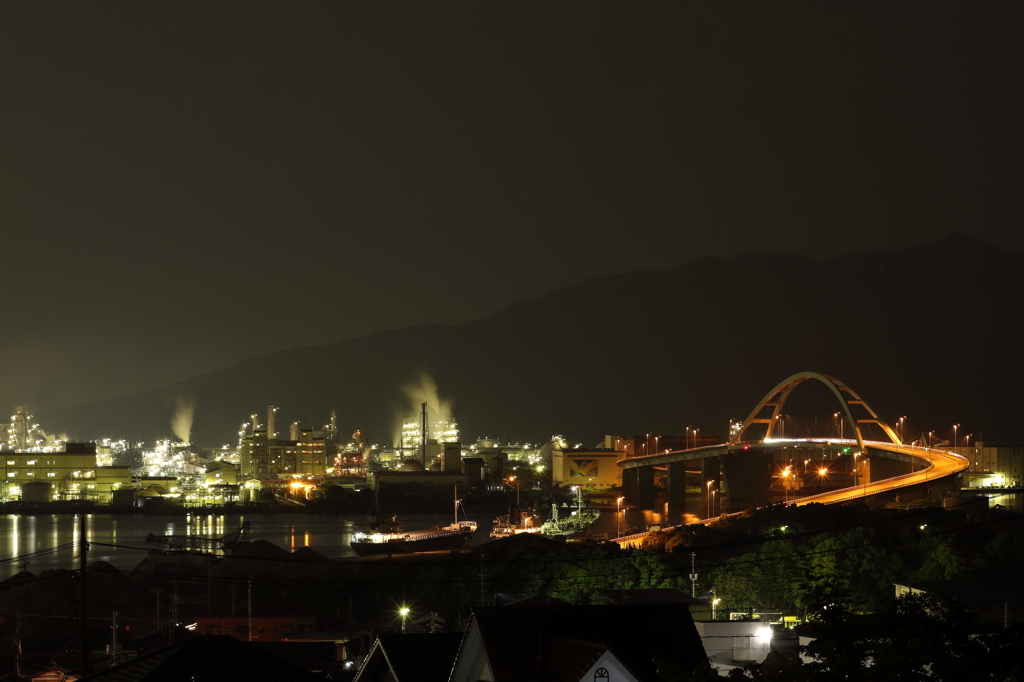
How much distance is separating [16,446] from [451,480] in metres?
25.4

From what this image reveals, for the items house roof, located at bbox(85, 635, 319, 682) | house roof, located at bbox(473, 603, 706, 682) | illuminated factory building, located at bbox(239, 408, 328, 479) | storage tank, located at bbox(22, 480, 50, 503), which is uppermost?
A: house roof, located at bbox(473, 603, 706, 682)

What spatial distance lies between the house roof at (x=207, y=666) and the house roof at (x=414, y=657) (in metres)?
0.40

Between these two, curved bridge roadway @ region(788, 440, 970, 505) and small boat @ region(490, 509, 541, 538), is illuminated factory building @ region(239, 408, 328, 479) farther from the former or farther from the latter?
curved bridge roadway @ region(788, 440, 970, 505)

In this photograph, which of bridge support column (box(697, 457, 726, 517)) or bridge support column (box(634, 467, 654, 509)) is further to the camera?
bridge support column (box(634, 467, 654, 509))

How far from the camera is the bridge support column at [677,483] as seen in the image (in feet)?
107

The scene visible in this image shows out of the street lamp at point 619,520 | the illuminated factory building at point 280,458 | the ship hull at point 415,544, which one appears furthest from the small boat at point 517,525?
the illuminated factory building at point 280,458

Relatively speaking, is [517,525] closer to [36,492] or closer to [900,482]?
[900,482]

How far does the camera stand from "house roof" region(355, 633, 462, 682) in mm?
3777

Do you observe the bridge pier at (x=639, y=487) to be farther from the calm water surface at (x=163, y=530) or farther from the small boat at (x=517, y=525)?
the small boat at (x=517, y=525)

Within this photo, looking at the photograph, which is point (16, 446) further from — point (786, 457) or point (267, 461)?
point (786, 457)

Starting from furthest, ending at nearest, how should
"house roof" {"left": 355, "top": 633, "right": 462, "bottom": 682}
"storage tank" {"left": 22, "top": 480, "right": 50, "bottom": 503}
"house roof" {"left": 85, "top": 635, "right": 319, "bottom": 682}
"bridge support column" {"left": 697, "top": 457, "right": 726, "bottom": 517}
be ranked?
"storage tank" {"left": 22, "top": 480, "right": 50, "bottom": 503} < "bridge support column" {"left": 697, "top": 457, "right": 726, "bottom": 517} < "house roof" {"left": 85, "top": 635, "right": 319, "bottom": 682} < "house roof" {"left": 355, "top": 633, "right": 462, "bottom": 682}

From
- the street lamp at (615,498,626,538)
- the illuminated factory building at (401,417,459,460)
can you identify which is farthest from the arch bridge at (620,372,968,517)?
the illuminated factory building at (401,417,459,460)

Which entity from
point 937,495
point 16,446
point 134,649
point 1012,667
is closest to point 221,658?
point 1012,667

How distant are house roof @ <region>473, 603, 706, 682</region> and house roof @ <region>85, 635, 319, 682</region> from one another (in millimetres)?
1080
